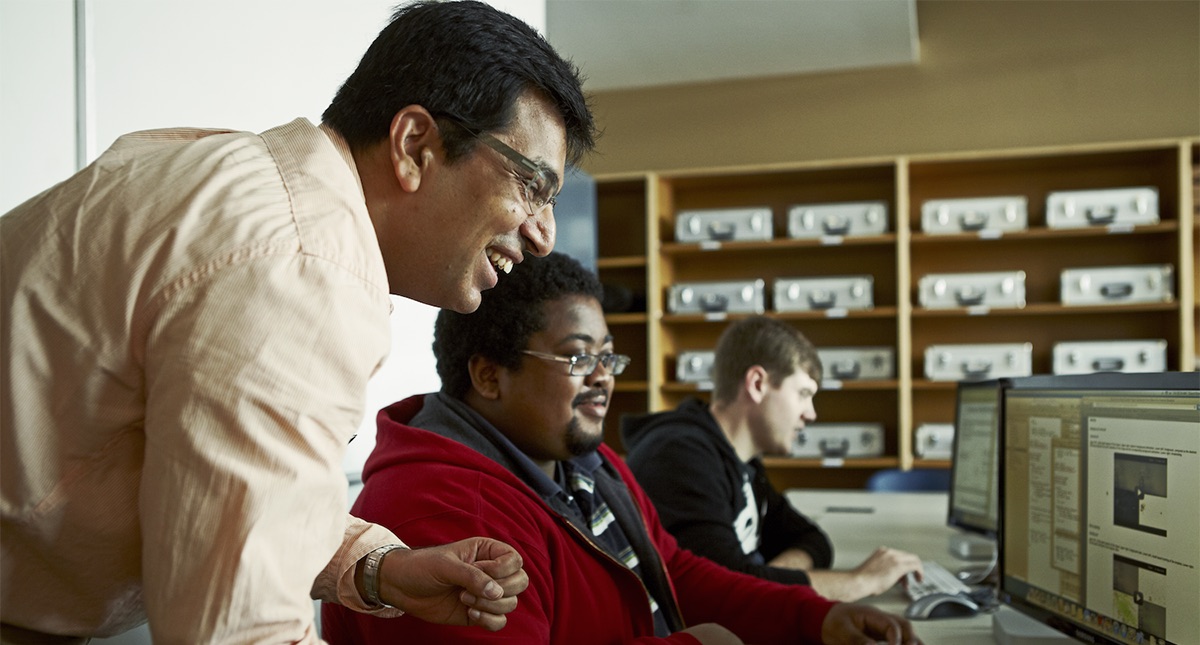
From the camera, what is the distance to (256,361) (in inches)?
24.8

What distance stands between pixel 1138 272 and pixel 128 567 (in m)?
4.61

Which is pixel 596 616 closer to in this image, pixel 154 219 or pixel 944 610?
pixel 944 610

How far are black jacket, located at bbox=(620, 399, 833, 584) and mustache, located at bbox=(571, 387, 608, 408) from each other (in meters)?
0.54

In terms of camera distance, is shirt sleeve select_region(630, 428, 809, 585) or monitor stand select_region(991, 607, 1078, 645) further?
shirt sleeve select_region(630, 428, 809, 585)

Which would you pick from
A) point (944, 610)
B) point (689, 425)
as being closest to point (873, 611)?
point (944, 610)

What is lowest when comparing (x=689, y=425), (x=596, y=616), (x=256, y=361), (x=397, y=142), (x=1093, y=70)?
(x=596, y=616)

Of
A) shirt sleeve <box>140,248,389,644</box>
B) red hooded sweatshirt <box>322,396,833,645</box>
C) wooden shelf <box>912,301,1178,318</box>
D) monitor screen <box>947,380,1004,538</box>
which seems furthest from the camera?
wooden shelf <box>912,301,1178,318</box>

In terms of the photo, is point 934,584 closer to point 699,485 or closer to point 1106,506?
point 699,485

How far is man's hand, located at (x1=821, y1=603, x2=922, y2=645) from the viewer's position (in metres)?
1.47

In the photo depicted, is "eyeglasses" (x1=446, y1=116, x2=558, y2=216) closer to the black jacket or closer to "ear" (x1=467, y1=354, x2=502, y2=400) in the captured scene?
"ear" (x1=467, y1=354, x2=502, y2=400)

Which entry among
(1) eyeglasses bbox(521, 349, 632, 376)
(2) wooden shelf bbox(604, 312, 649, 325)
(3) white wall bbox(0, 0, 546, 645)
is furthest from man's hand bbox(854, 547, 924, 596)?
(2) wooden shelf bbox(604, 312, 649, 325)

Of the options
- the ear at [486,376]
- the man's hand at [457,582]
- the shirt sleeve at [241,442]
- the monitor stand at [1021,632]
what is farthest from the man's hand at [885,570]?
the shirt sleeve at [241,442]

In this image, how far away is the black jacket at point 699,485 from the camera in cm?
200

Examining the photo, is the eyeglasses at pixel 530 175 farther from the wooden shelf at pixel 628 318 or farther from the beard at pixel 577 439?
the wooden shelf at pixel 628 318
